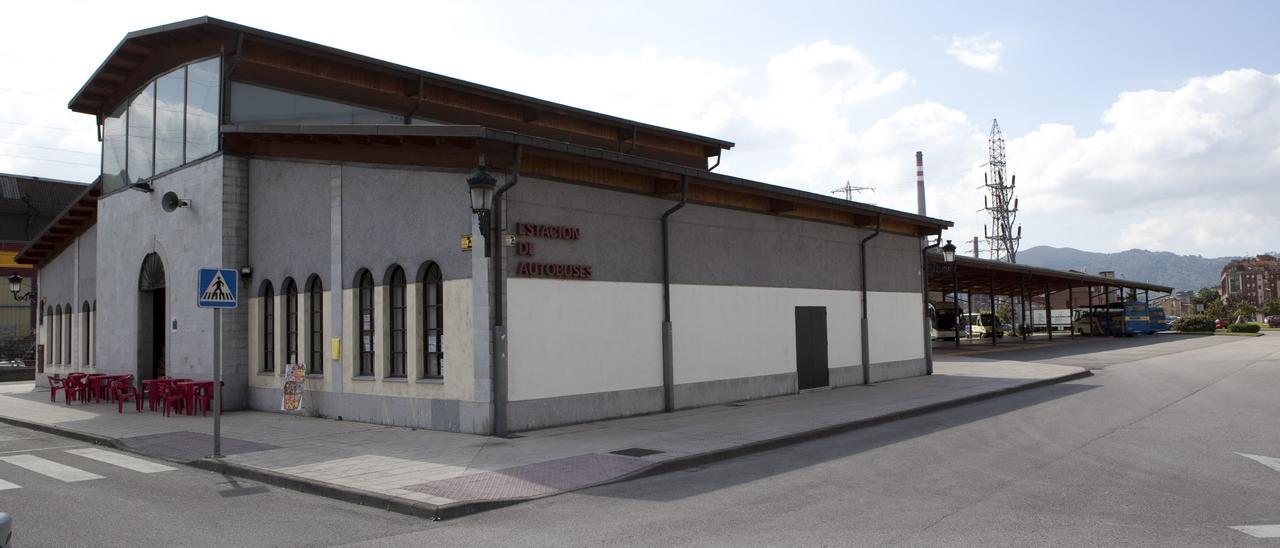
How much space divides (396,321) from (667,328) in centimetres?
485

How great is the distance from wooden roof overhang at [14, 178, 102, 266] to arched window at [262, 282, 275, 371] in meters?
9.24

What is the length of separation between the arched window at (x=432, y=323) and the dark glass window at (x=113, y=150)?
42.2ft

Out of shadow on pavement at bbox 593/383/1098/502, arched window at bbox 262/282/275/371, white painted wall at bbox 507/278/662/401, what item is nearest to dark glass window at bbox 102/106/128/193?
arched window at bbox 262/282/275/371

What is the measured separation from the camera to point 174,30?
59.3 ft

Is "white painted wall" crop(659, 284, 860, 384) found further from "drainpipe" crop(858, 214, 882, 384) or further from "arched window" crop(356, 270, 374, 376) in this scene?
"arched window" crop(356, 270, 374, 376)

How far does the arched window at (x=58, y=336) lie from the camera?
26.6 metres

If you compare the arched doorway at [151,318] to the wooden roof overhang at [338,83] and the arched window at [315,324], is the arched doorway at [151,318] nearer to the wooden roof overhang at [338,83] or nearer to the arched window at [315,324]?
the wooden roof overhang at [338,83]

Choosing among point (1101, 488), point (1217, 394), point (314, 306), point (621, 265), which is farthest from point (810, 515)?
point (1217, 394)

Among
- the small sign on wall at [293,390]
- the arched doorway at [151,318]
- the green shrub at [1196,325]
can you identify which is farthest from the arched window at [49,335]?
the green shrub at [1196,325]

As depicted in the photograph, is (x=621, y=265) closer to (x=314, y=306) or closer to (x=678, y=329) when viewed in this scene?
(x=678, y=329)

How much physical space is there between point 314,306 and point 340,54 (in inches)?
258

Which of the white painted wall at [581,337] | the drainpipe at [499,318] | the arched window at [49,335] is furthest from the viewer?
the arched window at [49,335]

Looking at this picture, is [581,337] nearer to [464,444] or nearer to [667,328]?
[667,328]

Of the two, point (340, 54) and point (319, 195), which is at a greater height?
point (340, 54)
